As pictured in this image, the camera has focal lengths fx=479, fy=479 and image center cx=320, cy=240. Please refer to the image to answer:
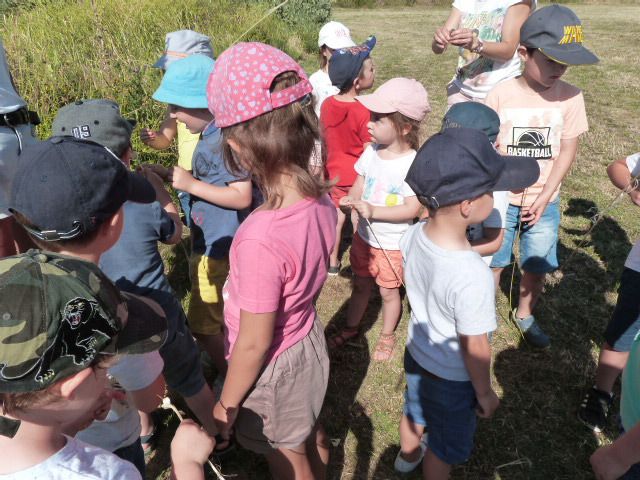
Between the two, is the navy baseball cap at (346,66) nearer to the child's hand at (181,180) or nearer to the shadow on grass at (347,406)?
the child's hand at (181,180)

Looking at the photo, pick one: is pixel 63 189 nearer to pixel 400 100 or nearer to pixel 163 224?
pixel 163 224

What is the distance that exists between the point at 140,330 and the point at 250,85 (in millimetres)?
804

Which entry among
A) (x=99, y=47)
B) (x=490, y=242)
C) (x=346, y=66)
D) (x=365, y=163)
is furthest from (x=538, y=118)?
(x=99, y=47)

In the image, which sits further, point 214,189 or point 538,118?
point 538,118

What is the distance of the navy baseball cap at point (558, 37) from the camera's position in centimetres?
253

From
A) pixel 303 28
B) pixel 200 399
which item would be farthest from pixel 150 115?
pixel 303 28

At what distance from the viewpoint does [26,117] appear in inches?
90.7

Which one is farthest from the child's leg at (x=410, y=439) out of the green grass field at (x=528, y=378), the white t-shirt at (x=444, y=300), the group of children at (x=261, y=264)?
the white t-shirt at (x=444, y=300)

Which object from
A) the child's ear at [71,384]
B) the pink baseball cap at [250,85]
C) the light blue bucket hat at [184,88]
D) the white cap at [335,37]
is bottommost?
the white cap at [335,37]

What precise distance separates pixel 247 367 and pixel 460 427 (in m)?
0.99

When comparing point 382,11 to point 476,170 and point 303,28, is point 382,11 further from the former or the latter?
point 476,170

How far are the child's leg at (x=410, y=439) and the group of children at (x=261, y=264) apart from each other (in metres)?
0.01

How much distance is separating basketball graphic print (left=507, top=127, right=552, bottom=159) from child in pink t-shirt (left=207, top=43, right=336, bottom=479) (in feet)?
5.15

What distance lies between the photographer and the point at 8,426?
1019 millimetres
